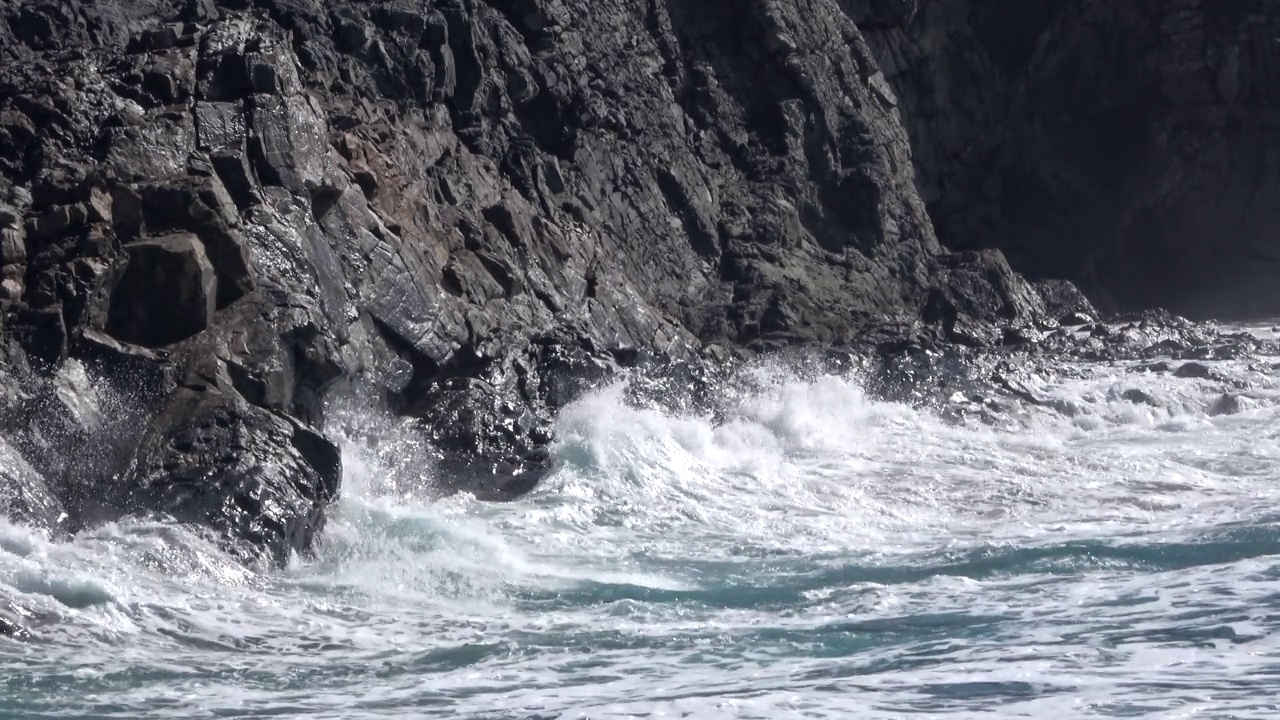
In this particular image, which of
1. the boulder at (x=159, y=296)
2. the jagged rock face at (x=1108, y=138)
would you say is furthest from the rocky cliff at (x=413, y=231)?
the jagged rock face at (x=1108, y=138)

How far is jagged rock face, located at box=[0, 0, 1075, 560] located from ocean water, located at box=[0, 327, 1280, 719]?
0.77 metres

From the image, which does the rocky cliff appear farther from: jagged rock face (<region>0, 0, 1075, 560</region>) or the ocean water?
the ocean water

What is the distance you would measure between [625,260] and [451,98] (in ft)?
9.79

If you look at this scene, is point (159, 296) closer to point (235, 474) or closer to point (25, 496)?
point (235, 474)

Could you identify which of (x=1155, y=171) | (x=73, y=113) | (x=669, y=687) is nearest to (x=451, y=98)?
(x=73, y=113)

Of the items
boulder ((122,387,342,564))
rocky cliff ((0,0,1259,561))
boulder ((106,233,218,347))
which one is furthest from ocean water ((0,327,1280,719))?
boulder ((106,233,218,347))

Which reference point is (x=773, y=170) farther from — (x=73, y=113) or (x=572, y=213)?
(x=73, y=113)

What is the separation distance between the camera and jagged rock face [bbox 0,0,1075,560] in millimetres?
10938

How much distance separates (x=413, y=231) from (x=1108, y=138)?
17438mm

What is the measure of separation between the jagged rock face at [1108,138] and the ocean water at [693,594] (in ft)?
40.1

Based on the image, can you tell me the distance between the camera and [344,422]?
12.6m

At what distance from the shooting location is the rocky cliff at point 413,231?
34.8ft

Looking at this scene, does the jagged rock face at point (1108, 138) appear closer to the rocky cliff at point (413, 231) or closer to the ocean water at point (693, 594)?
the rocky cliff at point (413, 231)

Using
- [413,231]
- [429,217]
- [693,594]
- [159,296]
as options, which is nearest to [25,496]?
[159,296]
